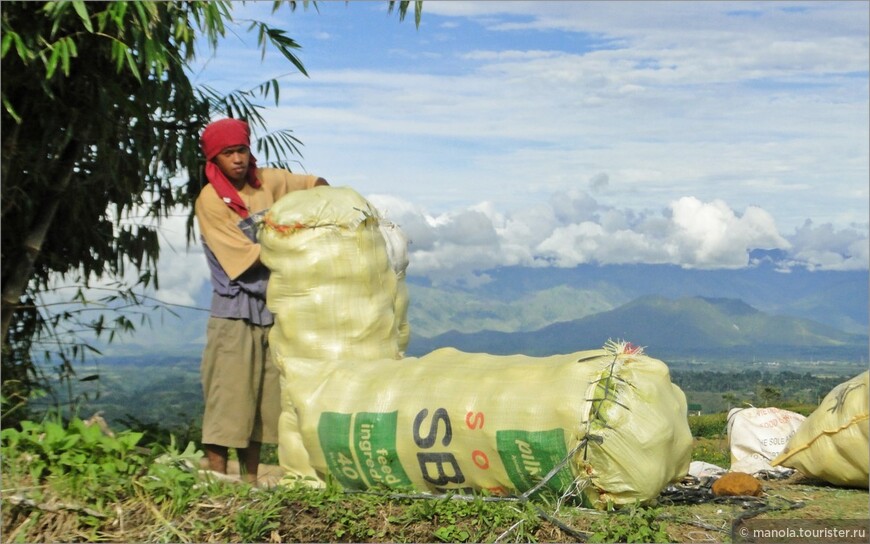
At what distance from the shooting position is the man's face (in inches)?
204

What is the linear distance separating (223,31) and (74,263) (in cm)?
273

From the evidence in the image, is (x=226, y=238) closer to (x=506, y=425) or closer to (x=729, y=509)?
(x=506, y=425)

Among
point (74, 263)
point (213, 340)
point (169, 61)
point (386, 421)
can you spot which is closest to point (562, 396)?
point (386, 421)

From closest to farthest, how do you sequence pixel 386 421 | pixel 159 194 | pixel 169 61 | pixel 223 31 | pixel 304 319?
pixel 386 421, pixel 304 319, pixel 223 31, pixel 169 61, pixel 159 194

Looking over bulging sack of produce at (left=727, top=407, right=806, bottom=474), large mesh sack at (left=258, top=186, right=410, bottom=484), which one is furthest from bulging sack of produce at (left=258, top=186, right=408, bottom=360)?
bulging sack of produce at (left=727, top=407, right=806, bottom=474)

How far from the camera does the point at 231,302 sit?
5.15 m

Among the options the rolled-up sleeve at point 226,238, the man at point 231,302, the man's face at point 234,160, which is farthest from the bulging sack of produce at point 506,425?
the man's face at point 234,160

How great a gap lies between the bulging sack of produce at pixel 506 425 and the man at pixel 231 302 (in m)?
0.58

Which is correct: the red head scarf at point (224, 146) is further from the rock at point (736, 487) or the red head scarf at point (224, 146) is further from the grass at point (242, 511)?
the rock at point (736, 487)

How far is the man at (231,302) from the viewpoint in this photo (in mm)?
5125

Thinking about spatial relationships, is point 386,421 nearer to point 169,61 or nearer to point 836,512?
point 836,512

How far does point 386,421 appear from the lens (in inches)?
175

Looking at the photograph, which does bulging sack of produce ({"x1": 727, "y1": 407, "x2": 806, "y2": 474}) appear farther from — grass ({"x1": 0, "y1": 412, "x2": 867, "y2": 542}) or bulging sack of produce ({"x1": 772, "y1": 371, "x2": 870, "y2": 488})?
grass ({"x1": 0, "y1": 412, "x2": 867, "y2": 542})

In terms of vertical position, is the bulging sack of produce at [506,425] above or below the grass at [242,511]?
above
